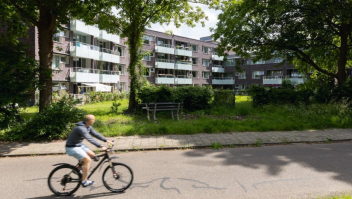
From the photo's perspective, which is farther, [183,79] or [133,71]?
[183,79]

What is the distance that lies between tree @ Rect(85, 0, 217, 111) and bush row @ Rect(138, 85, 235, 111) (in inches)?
39.5

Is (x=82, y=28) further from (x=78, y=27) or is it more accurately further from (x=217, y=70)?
(x=217, y=70)

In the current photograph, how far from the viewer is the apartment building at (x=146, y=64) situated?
28.2 m

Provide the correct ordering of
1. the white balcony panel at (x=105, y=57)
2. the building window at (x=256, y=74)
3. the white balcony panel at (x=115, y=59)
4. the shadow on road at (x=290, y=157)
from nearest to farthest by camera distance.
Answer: the shadow on road at (x=290, y=157) → the white balcony panel at (x=105, y=57) → the white balcony panel at (x=115, y=59) → the building window at (x=256, y=74)

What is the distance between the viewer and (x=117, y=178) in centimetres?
432

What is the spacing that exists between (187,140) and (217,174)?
3.04m

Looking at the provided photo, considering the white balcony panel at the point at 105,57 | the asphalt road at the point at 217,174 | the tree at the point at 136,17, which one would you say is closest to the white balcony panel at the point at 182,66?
the white balcony panel at the point at 105,57

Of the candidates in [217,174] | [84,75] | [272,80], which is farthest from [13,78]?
[272,80]

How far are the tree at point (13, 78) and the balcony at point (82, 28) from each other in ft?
70.3

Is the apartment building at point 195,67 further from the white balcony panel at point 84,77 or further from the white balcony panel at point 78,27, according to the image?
the white balcony panel at point 78,27

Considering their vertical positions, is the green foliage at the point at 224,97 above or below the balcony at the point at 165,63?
below

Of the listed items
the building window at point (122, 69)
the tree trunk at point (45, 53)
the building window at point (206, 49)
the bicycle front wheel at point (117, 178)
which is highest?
the building window at point (206, 49)

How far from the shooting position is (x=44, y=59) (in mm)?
9406

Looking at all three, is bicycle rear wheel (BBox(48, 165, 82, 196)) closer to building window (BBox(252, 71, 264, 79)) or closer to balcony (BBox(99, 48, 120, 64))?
balcony (BBox(99, 48, 120, 64))
